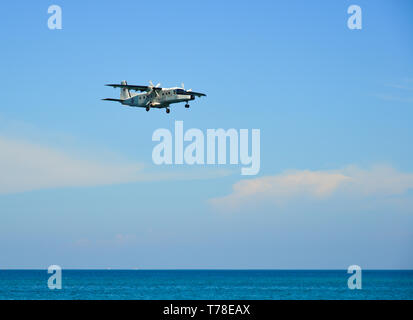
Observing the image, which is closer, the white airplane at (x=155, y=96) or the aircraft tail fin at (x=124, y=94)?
the white airplane at (x=155, y=96)

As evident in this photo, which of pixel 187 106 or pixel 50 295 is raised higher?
pixel 187 106

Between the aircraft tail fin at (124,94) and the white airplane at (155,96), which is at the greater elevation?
the aircraft tail fin at (124,94)

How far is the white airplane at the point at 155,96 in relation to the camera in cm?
8719

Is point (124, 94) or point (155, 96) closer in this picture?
point (155, 96)

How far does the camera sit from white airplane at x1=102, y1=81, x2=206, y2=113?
87188 mm

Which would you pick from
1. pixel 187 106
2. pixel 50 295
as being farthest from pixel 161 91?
pixel 50 295

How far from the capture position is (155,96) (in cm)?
9044

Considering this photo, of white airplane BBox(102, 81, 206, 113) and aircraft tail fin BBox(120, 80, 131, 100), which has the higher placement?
aircraft tail fin BBox(120, 80, 131, 100)

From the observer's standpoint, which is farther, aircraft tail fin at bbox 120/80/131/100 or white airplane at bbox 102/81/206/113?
aircraft tail fin at bbox 120/80/131/100
